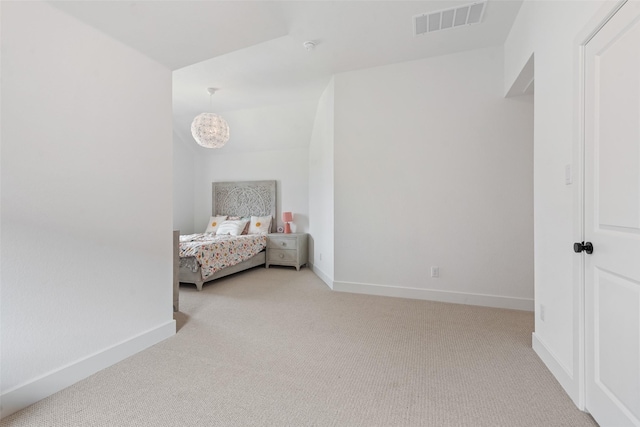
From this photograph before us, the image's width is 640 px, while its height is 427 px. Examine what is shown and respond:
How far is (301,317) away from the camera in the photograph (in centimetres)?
280

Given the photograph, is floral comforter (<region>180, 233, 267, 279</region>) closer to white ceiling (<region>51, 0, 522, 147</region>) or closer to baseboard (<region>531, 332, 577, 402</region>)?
white ceiling (<region>51, 0, 522, 147</region>)

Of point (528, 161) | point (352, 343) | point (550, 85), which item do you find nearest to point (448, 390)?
point (352, 343)

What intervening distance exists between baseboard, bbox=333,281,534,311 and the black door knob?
5.97ft

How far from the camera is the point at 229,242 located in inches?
171

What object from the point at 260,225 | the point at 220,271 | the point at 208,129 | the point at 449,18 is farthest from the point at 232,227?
the point at 449,18

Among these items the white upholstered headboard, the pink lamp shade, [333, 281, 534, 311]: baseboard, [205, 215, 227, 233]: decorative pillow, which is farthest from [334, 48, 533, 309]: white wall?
[205, 215, 227, 233]: decorative pillow

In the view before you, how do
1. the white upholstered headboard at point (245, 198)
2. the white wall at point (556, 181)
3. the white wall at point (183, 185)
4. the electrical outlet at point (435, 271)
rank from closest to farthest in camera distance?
the white wall at point (556, 181)
the electrical outlet at point (435, 271)
the white upholstered headboard at point (245, 198)
the white wall at point (183, 185)

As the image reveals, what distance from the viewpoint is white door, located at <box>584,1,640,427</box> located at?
3.80 ft

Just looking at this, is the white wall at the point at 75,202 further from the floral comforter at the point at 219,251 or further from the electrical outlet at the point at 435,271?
the electrical outlet at the point at 435,271

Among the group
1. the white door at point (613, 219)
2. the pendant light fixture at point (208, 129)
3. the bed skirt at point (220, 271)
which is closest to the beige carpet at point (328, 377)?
the white door at point (613, 219)

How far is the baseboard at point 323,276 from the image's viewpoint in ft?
12.7

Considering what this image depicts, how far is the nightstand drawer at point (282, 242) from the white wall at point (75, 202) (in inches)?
109

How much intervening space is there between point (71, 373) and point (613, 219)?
293 cm

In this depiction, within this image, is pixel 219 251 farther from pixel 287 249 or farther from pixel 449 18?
pixel 449 18
